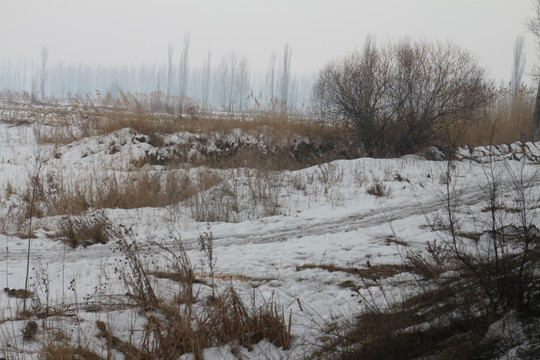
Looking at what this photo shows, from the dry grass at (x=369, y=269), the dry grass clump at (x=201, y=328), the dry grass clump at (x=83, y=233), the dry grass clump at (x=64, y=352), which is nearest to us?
the dry grass clump at (x=64, y=352)

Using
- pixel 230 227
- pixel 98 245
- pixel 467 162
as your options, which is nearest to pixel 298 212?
pixel 230 227

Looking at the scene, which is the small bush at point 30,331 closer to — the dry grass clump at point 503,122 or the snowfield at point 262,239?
the snowfield at point 262,239

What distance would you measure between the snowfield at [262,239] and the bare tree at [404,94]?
89.0 inches

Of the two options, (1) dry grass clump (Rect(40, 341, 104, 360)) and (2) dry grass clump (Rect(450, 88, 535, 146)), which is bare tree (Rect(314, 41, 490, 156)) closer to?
(2) dry grass clump (Rect(450, 88, 535, 146))

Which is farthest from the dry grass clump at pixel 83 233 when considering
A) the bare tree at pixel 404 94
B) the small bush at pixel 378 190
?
the bare tree at pixel 404 94

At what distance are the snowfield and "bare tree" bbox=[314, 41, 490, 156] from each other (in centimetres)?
226

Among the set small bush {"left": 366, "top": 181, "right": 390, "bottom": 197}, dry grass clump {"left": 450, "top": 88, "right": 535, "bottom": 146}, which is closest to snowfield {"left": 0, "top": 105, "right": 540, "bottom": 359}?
small bush {"left": 366, "top": 181, "right": 390, "bottom": 197}

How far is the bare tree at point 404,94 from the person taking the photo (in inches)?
573

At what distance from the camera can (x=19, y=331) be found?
3303mm

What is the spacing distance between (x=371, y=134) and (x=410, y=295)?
488 inches

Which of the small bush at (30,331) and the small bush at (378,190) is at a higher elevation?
the small bush at (378,190)

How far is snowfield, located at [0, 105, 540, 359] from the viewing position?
3648mm

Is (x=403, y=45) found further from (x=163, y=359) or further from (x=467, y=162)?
(x=163, y=359)

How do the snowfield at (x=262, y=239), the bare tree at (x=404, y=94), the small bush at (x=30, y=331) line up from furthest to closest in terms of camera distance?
the bare tree at (x=404, y=94) < the snowfield at (x=262, y=239) < the small bush at (x=30, y=331)
